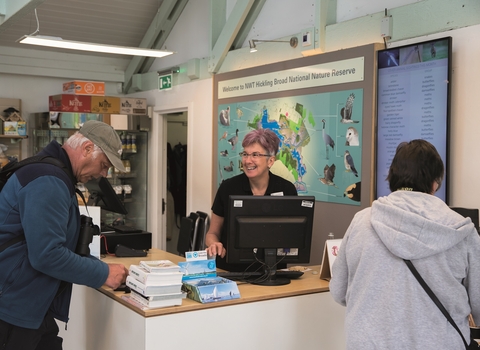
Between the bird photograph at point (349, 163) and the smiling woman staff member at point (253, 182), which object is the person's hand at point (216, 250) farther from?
the bird photograph at point (349, 163)

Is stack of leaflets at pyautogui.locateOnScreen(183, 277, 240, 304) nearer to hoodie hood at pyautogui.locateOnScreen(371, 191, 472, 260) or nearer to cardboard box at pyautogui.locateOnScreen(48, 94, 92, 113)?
hoodie hood at pyautogui.locateOnScreen(371, 191, 472, 260)

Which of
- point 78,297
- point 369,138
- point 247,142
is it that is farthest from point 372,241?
point 369,138

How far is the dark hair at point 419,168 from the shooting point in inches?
86.7

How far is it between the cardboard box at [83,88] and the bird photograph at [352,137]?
12.8 ft

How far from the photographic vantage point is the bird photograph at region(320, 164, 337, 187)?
480cm

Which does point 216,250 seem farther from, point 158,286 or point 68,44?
point 68,44

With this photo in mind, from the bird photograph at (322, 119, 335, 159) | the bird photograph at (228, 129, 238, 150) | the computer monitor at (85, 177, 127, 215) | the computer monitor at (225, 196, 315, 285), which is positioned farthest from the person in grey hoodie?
the bird photograph at (228, 129, 238, 150)

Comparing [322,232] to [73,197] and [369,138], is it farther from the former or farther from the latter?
[73,197]

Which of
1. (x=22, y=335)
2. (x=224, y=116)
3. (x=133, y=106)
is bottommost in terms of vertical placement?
(x=22, y=335)

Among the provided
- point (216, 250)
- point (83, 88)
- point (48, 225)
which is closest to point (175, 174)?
point (83, 88)

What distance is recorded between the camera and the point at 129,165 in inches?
313

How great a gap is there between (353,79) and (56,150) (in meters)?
2.68

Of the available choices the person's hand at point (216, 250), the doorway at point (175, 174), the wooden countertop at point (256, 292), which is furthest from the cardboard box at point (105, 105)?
the wooden countertop at point (256, 292)

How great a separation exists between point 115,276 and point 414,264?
1.46m
